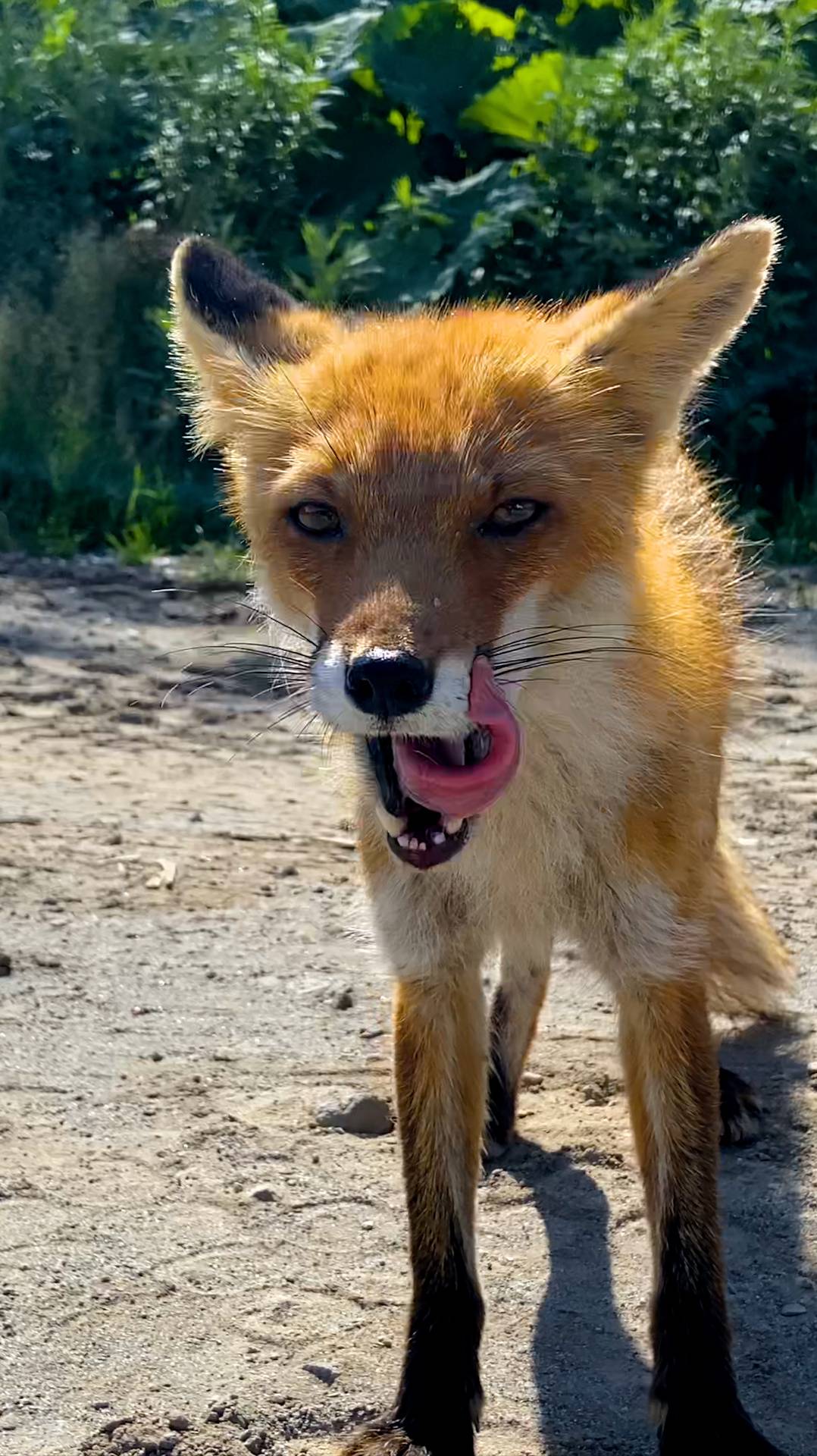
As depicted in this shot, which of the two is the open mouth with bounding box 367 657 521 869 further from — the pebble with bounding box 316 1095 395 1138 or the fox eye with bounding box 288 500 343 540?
the pebble with bounding box 316 1095 395 1138

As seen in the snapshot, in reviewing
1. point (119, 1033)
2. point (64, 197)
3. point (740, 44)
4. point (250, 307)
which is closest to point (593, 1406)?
point (119, 1033)

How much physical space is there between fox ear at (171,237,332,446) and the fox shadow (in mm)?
1926

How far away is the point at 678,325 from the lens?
3.32 metres

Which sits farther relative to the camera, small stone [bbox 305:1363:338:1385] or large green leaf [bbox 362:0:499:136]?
large green leaf [bbox 362:0:499:136]

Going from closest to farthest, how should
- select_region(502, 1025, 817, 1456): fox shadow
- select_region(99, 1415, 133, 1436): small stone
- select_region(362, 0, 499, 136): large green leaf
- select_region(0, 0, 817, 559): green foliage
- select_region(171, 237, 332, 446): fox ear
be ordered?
select_region(99, 1415, 133, 1436): small stone → select_region(502, 1025, 817, 1456): fox shadow → select_region(171, 237, 332, 446): fox ear → select_region(0, 0, 817, 559): green foliage → select_region(362, 0, 499, 136): large green leaf

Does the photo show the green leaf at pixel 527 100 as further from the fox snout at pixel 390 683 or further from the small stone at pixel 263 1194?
the fox snout at pixel 390 683

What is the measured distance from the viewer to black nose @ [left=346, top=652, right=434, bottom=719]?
2672 mm

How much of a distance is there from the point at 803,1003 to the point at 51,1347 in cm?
242

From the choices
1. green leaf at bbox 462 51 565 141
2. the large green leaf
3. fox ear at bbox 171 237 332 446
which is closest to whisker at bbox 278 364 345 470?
fox ear at bbox 171 237 332 446

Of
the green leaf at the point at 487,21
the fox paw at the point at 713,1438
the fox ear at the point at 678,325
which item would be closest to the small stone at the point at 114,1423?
the fox paw at the point at 713,1438

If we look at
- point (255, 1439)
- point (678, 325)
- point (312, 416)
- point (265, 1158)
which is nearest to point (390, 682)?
point (312, 416)

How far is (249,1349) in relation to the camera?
11.0 ft

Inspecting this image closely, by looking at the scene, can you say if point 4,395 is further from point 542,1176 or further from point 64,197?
point 542,1176

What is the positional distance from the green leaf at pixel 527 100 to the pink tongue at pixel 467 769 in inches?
316
